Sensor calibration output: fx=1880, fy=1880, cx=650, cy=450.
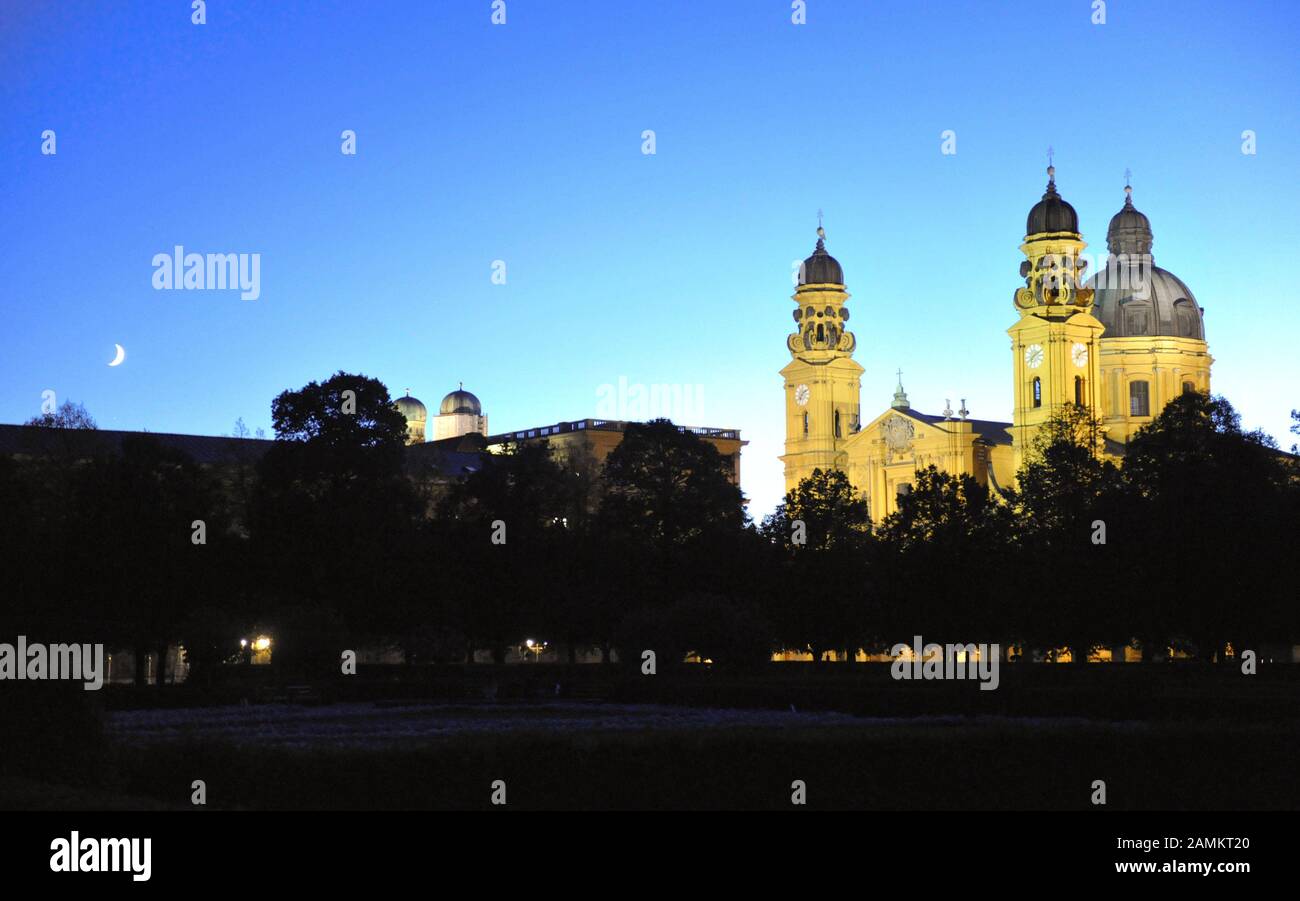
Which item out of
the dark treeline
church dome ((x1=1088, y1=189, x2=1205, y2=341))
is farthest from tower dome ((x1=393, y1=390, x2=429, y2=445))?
the dark treeline

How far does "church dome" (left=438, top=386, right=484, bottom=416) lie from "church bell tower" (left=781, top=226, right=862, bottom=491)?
41.5 metres

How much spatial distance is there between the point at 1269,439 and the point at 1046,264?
142 feet

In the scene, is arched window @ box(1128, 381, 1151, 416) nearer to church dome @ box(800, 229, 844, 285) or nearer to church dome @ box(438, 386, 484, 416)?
church dome @ box(800, 229, 844, 285)

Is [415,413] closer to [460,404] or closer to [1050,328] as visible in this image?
[460,404]

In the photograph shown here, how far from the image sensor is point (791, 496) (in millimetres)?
111000

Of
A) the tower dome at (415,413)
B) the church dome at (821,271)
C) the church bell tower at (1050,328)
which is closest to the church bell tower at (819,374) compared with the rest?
the church dome at (821,271)

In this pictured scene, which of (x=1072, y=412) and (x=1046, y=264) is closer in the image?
(x=1072, y=412)

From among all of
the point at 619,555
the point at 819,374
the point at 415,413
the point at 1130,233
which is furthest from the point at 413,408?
the point at 619,555

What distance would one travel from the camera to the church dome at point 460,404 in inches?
7269
